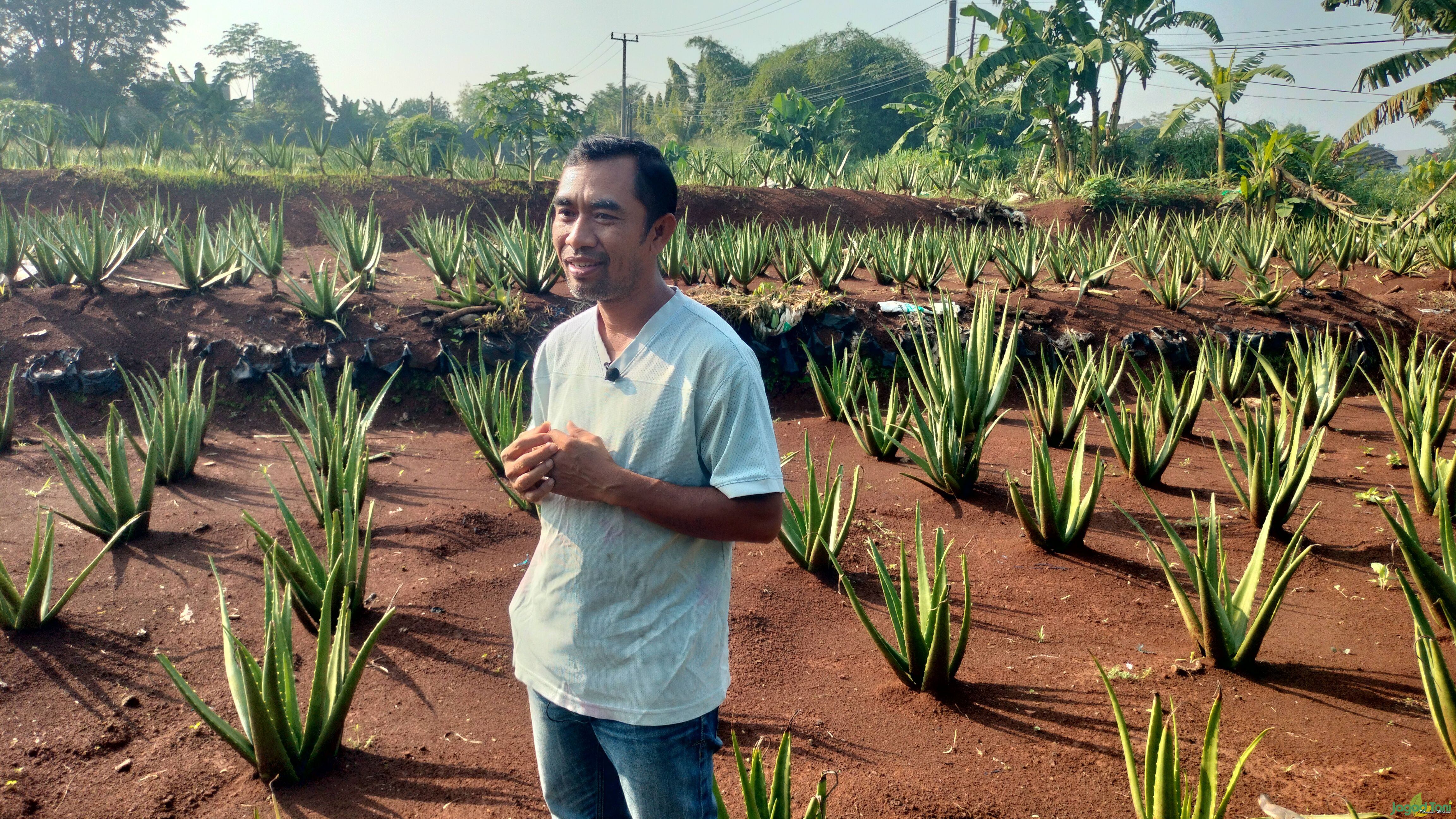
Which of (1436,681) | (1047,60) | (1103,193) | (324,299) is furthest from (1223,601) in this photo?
(1047,60)

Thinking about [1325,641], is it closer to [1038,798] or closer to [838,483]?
[1038,798]

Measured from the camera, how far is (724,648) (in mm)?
1446

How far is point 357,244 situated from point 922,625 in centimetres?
632

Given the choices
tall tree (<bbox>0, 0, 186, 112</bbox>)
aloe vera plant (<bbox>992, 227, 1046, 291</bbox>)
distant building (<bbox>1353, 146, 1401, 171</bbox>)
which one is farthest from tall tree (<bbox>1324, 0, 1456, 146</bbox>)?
tall tree (<bbox>0, 0, 186, 112</bbox>)

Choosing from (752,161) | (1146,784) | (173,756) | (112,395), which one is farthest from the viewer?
(752,161)

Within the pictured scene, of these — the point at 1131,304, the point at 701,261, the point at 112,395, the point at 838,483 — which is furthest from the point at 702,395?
the point at 1131,304

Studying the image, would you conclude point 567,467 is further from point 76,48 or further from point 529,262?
point 76,48

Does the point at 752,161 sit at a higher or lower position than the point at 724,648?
higher

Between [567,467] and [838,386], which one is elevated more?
[567,467]

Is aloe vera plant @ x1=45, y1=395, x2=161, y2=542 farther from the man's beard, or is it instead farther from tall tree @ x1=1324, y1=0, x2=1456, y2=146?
tall tree @ x1=1324, y1=0, x2=1456, y2=146

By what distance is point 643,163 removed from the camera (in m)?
1.44

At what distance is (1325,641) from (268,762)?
9.94ft

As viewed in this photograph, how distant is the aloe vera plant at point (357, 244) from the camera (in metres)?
7.04

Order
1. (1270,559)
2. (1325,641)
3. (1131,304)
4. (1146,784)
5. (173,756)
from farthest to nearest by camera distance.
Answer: (1131,304) → (1270,559) → (1325,641) → (173,756) → (1146,784)
